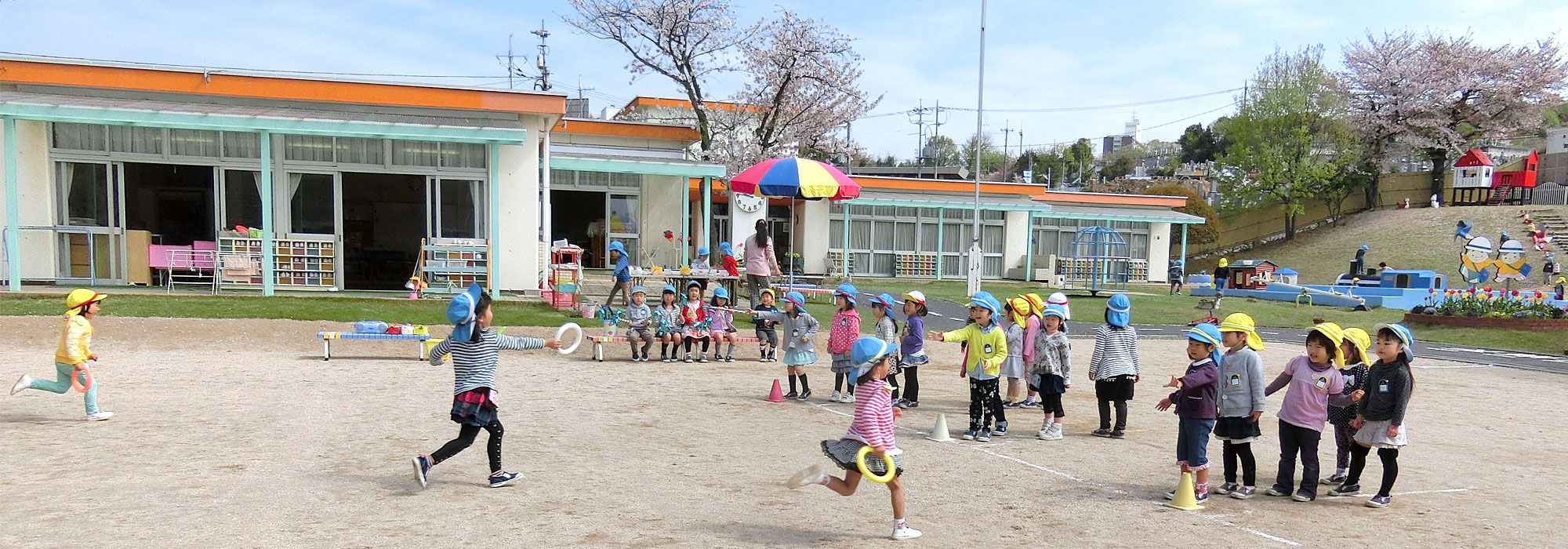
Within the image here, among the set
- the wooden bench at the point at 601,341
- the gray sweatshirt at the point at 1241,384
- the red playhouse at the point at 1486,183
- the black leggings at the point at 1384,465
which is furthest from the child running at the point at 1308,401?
the red playhouse at the point at 1486,183

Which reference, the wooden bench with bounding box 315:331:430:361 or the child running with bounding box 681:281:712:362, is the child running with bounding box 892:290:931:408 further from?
the wooden bench with bounding box 315:331:430:361

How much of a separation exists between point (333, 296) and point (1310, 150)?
4526cm

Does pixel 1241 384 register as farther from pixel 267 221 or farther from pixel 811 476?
pixel 267 221

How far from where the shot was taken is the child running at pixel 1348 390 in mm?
6462

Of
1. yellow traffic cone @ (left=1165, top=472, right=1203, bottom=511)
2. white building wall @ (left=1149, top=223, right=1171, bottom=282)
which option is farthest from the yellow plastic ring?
white building wall @ (left=1149, top=223, right=1171, bottom=282)

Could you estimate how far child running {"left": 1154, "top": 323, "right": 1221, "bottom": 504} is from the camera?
6.15m

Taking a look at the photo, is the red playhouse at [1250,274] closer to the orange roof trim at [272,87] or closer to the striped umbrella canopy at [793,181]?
the striped umbrella canopy at [793,181]

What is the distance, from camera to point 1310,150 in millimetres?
45000

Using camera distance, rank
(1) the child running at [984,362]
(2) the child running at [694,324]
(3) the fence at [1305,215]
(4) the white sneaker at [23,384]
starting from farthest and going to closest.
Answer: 1. (3) the fence at [1305,215]
2. (2) the child running at [694,324]
3. (1) the child running at [984,362]
4. (4) the white sneaker at [23,384]

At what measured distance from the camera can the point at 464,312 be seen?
5.98 meters

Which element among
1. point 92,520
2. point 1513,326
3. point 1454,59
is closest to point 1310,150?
point 1454,59

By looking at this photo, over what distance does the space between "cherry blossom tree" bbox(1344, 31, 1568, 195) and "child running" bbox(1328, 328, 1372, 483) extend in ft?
146

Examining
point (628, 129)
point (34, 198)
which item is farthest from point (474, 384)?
point (628, 129)

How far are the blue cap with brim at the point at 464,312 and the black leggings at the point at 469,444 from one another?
60cm
